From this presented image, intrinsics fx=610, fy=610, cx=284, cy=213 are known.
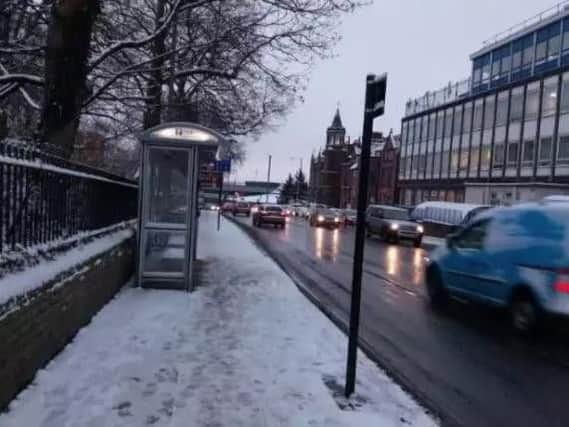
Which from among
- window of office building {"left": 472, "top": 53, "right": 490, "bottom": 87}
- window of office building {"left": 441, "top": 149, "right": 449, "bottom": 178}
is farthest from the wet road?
window of office building {"left": 441, "top": 149, "right": 449, "bottom": 178}

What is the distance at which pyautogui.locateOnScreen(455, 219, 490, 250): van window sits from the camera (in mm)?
10071

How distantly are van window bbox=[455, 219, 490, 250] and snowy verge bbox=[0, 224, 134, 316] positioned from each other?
5.93 meters

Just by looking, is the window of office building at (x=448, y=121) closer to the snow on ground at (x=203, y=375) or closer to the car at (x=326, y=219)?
the car at (x=326, y=219)

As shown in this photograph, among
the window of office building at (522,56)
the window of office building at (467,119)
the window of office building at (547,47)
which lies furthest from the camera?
the window of office building at (467,119)

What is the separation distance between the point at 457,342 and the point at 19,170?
6.00 m

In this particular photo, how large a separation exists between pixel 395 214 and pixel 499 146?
18966mm

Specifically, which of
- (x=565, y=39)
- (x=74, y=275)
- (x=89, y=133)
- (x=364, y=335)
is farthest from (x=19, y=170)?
(x=565, y=39)

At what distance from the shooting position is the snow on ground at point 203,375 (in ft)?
15.8

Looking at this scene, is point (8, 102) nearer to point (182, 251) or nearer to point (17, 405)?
point (182, 251)

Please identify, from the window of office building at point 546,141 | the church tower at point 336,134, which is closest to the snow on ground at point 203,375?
the window of office building at point 546,141

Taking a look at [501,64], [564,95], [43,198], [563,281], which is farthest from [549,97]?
[43,198]

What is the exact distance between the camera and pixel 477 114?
52031 millimetres

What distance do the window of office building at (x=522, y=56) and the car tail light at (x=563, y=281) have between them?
4233 cm

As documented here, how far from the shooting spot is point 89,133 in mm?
27125
